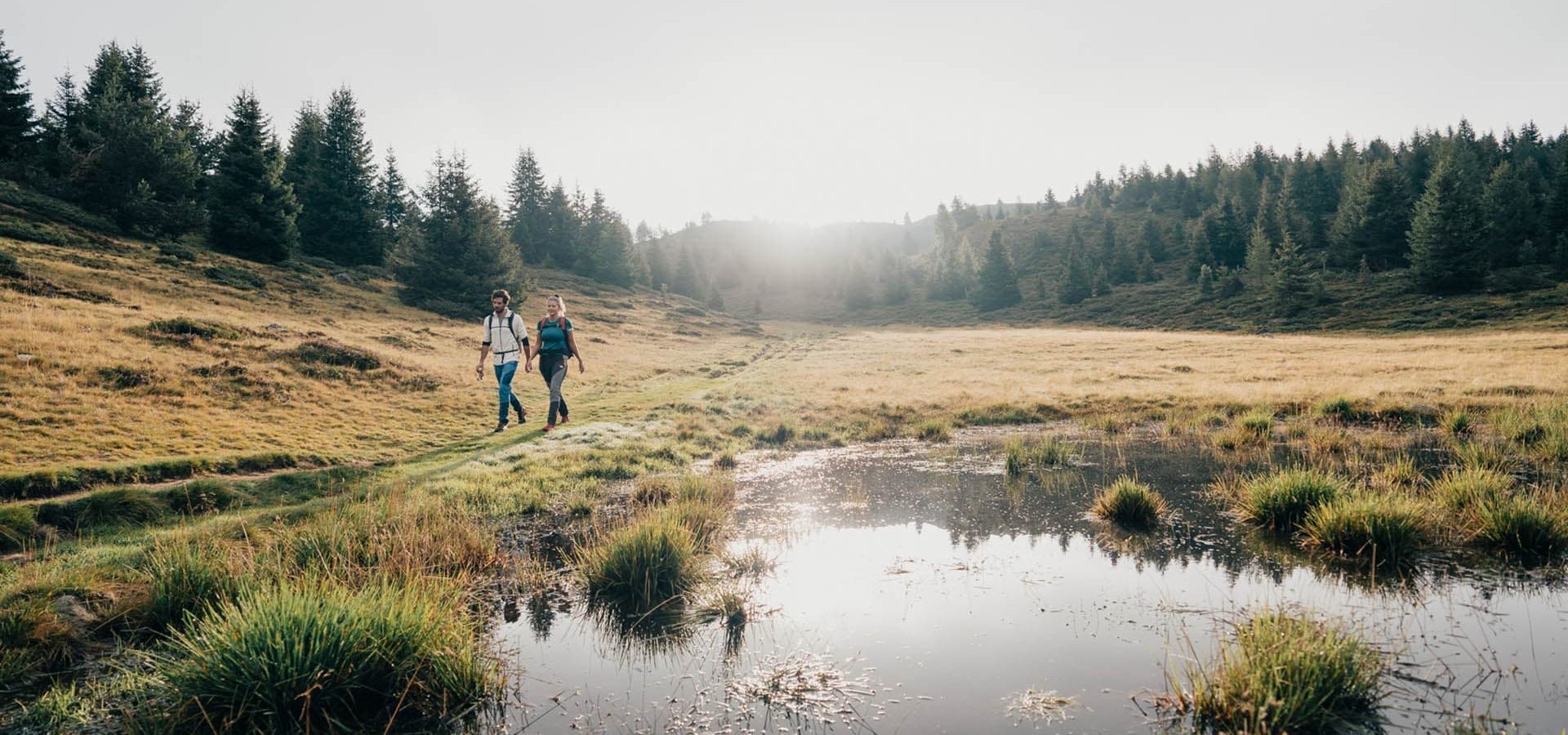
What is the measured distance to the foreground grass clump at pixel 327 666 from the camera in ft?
12.7

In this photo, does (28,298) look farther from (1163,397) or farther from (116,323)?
(1163,397)

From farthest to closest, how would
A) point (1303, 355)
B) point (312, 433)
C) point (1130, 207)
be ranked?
1. point (1130, 207)
2. point (1303, 355)
3. point (312, 433)

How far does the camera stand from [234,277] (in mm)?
38812

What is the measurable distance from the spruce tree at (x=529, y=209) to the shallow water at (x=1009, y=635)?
9660cm

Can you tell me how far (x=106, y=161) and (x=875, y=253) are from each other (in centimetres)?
13472

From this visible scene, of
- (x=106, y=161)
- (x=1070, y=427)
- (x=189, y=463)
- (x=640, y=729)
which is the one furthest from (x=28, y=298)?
(x=1070, y=427)

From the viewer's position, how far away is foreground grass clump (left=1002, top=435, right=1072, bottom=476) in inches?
495

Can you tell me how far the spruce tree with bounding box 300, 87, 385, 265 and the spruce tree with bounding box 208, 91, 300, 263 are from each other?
9.38 metres

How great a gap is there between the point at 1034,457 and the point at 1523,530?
718 centimetres

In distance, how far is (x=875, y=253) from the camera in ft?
523

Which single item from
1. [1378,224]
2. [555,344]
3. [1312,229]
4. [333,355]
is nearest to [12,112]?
[333,355]

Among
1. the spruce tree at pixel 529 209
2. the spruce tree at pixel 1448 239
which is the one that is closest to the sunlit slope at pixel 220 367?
the spruce tree at pixel 529 209

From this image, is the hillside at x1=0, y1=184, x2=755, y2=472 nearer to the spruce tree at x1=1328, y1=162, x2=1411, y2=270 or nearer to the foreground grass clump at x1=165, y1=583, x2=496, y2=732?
the foreground grass clump at x1=165, y1=583, x2=496, y2=732

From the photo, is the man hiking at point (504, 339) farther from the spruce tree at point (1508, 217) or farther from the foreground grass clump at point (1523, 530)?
the spruce tree at point (1508, 217)
